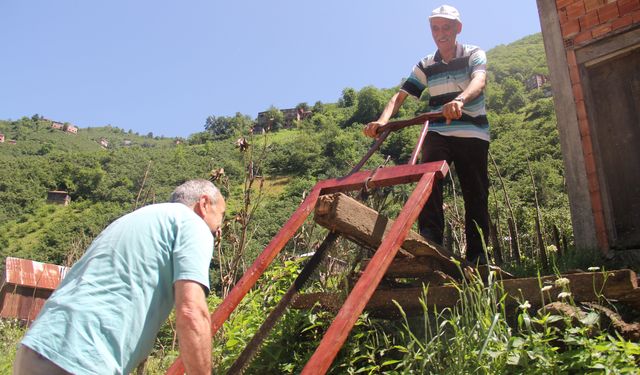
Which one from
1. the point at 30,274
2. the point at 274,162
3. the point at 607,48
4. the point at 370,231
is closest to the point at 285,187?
the point at 274,162

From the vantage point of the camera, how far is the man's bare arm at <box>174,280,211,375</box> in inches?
76.7

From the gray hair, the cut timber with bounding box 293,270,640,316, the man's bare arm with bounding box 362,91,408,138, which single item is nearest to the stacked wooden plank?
the cut timber with bounding box 293,270,640,316

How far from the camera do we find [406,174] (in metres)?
2.69

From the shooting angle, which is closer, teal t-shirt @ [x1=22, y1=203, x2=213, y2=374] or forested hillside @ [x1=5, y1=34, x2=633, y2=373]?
teal t-shirt @ [x1=22, y1=203, x2=213, y2=374]

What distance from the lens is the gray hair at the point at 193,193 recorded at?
247cm

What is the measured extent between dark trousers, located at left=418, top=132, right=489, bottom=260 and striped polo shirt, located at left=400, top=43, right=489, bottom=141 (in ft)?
0.23

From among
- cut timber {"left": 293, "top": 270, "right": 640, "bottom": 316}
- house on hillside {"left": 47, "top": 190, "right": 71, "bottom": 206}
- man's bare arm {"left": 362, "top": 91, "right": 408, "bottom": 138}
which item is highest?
house on hillside {"left": 47, "top": 190, "right": 71, "bottom": 206}

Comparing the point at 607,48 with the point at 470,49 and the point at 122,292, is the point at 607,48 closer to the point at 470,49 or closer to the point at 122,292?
the point at 470,49

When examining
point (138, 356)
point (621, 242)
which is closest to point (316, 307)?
point (138, 356)

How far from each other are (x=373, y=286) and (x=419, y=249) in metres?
0.91

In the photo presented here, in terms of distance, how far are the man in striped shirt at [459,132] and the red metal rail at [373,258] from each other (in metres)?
0.46

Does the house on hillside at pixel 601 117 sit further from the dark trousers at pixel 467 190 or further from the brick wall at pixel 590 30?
the dark trousers at pixel 467 190

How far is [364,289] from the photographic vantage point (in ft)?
6.90

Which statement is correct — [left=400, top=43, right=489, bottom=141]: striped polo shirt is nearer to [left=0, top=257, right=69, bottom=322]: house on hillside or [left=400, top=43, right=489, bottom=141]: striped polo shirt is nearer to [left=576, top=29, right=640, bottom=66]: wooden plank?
[left=576, top=29, right=640, bottom=66]: wooden plank
